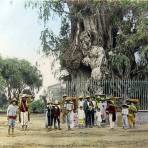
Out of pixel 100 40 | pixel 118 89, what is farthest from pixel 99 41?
pixel 118 89

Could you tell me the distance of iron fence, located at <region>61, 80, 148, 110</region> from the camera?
99.5ft

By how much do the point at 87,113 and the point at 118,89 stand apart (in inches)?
186

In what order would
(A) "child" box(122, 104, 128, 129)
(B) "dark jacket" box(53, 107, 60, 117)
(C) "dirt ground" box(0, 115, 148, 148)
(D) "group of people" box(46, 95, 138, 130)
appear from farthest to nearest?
(A) "child" box(122, 104, 128, 129)
(D) "group of people" box(46, 95, 138, 130)
(B) "dark jacket" box(53, 107, 60, 117)
(C) "dirt ground" box(0, 115, 148, 148)

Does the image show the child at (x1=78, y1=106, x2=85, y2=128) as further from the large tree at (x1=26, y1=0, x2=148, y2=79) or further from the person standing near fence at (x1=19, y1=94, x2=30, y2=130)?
the large tree at (x1=26, y1=0, x2=148, y2=79)

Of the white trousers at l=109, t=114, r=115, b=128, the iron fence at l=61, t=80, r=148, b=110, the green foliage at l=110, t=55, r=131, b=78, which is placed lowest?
the white trousers at l=109, t=114, r=115, b=128

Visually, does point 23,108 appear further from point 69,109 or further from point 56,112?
point 69,109

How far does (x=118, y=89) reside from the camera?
30.6 meters

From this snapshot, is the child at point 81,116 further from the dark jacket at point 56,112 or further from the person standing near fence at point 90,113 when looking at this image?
the dark jacket at point 56,112

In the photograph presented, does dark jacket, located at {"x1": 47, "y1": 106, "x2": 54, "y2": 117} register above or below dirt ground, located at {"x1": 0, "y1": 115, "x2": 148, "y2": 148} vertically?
above

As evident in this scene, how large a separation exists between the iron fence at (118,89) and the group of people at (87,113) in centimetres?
271

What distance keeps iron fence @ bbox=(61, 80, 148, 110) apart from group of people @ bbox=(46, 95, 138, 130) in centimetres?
271

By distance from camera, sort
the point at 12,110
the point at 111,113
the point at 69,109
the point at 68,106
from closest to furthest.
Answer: the point at 12,110 < the point at 69,109 < the point at 68,106 < the point at 111,113

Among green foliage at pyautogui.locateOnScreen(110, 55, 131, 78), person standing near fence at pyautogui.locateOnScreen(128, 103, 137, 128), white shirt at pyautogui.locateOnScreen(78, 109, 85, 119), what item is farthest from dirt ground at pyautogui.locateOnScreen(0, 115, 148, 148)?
green foliage at pyautogui.locateOnScreen(110, 55, 131, 78)

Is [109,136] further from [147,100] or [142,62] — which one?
[142,62]
